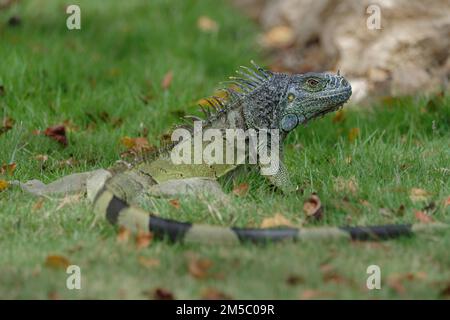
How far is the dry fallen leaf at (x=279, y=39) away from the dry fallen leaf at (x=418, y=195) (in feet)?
23.1

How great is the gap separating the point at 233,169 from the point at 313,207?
942 mm

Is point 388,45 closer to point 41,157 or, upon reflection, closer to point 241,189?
point 241,189

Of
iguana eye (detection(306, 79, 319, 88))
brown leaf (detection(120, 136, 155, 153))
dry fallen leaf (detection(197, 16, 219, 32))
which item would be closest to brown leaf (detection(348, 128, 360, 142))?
iguana eye (detection(306, 79, 319, 88))

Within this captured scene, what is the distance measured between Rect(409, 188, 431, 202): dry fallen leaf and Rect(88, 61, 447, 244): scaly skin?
0.51 meters

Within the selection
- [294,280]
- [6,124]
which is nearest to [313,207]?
[294,280]

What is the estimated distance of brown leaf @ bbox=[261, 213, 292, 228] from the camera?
5.43m

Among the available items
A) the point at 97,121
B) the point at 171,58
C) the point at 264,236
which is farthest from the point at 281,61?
the point at 264,236

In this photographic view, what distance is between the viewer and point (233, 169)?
20.9 feet

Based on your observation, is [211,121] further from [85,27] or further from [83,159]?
[85,27]

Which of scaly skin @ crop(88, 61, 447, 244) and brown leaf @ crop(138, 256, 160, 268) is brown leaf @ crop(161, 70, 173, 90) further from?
brown leaf @ crop(138, 256, 160, 268)

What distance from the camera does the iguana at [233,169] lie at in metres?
5.11

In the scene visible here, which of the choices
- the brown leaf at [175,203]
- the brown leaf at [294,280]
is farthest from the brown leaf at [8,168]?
the brown leaf at [294,280]

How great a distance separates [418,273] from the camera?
4750 mm
